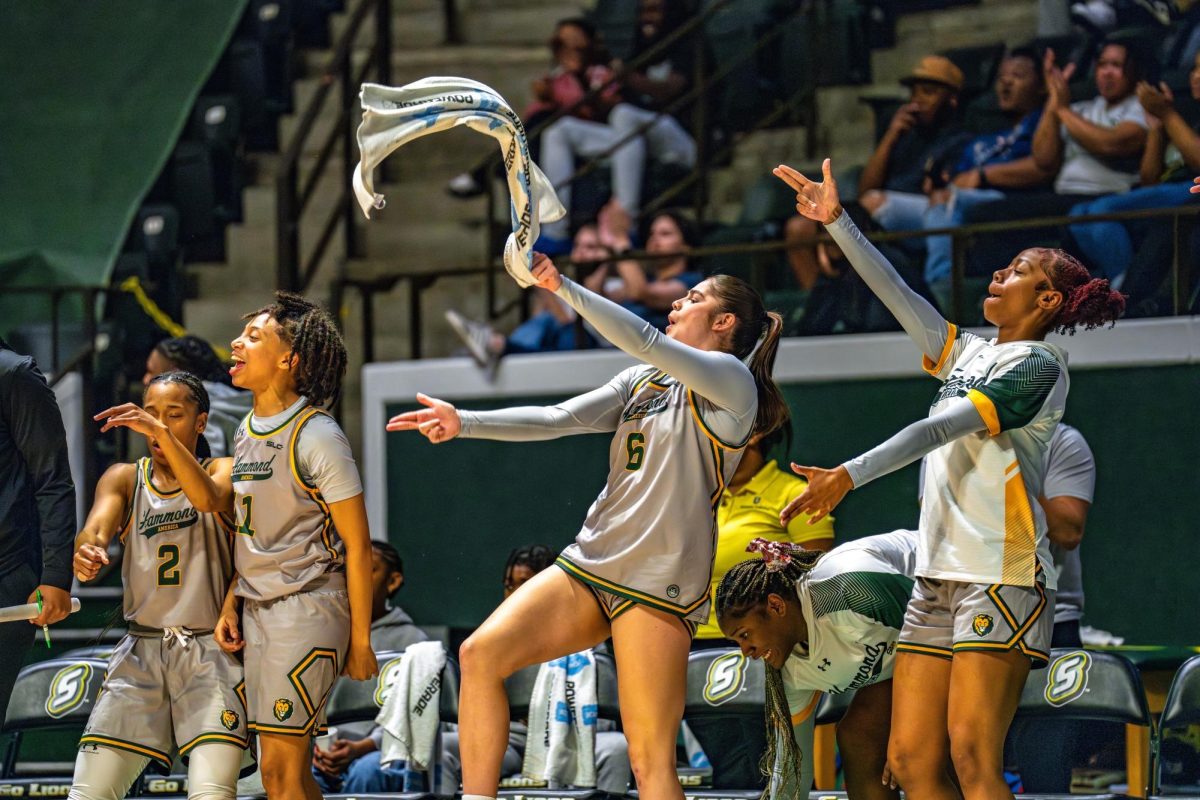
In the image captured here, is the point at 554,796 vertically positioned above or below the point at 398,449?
below

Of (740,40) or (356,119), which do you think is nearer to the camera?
(740,40)

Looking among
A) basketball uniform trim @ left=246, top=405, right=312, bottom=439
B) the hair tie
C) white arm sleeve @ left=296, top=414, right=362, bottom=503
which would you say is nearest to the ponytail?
the hair tie

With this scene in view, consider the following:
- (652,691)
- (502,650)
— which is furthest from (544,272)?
(652,691)

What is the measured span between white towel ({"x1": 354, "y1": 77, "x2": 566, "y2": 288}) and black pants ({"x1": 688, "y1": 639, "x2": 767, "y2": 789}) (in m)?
2.12

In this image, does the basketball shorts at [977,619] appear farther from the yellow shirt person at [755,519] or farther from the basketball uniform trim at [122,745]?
the basketball uniform trim at [122,745]

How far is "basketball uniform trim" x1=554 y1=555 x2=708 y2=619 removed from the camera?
Result: 13.6ft

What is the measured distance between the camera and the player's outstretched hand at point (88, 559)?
4.69 m

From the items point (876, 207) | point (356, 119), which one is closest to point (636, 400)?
point (876, 207)

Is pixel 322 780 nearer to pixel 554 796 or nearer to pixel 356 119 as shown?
pixel 554 796

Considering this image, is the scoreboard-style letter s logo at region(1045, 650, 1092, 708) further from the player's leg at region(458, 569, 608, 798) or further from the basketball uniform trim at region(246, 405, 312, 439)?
the basketball uniform trim at region(246, 405, 312, 439)

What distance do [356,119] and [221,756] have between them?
6.61m

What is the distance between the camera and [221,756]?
4551mm

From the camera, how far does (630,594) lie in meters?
4.14

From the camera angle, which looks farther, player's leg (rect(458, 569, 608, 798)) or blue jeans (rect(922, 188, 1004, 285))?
blue jeans (rect(922, 188, 1004, 285))
